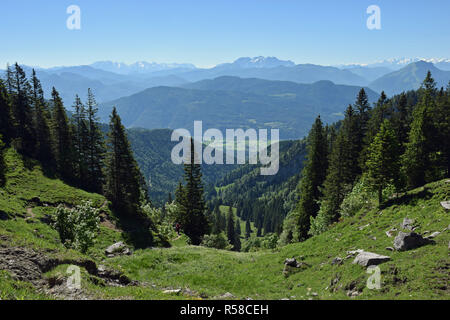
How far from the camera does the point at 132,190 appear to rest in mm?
48219

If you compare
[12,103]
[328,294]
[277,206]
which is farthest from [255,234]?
[328,294]

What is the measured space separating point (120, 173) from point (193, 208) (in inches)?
585

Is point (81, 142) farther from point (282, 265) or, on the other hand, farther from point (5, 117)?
point (282, 265)

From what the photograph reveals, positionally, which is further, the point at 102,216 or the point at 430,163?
the point at 102,216

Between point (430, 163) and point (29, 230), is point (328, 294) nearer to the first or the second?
point (29, 230)

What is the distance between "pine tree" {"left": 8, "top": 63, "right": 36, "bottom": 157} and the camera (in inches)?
2245

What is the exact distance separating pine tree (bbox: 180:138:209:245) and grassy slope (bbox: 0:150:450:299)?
1316 centimetres

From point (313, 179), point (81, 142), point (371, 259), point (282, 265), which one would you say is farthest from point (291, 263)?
point (81, 142)

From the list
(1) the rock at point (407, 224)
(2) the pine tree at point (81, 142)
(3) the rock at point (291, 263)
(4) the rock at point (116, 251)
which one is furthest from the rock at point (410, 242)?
(2) the pine tree at point (81, 142)

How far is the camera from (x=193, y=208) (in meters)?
48.5

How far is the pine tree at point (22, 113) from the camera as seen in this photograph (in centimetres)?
5703

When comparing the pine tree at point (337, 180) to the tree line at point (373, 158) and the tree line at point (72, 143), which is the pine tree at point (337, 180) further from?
the tree line at point (72, 143)

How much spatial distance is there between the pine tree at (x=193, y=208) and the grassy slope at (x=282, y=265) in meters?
13.2
